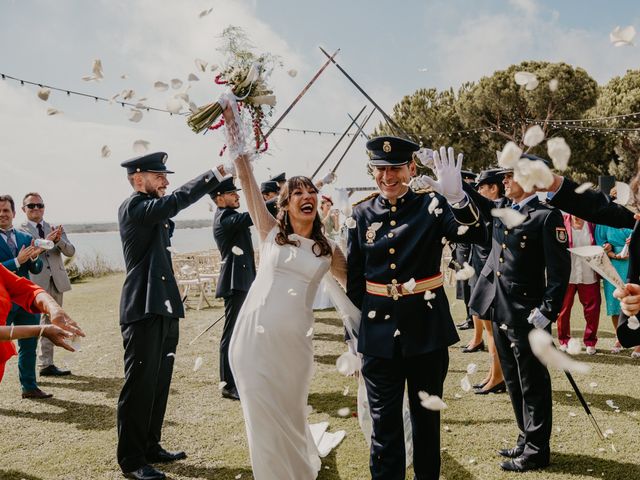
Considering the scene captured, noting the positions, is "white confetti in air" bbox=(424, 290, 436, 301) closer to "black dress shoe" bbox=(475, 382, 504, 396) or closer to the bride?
the bride

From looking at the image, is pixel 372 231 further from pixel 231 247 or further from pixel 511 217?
pixel 231 247

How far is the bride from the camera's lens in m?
3.49

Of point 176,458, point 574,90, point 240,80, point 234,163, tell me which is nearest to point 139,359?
point 176,458

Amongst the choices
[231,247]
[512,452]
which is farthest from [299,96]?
[512,452]

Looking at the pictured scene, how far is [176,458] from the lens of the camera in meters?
4.54

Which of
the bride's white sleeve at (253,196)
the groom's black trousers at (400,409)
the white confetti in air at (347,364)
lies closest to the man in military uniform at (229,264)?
the bride's white sleeve at (253,196)

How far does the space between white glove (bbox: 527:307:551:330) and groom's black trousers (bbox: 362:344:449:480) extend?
101 centimetres

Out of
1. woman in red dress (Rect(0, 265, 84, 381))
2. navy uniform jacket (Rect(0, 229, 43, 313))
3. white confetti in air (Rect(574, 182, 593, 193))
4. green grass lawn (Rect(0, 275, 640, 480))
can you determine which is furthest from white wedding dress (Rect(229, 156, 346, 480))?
navy uniform jacket (Rect(0, 229, 43, 313))

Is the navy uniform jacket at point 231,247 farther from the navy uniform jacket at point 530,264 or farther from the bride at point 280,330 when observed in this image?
the navy uniform jacket at point 530,264

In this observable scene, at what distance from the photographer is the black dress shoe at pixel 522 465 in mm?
4023

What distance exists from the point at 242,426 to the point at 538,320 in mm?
3174

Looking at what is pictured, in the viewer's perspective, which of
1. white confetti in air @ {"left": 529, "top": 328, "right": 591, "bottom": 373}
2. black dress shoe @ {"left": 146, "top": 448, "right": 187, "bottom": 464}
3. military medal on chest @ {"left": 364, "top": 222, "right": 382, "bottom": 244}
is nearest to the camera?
white confetti in air @ {"left": 529, "top": 328, "right": 591, "bottom": 373}

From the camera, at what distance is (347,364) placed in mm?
3695

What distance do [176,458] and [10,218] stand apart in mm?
4055
